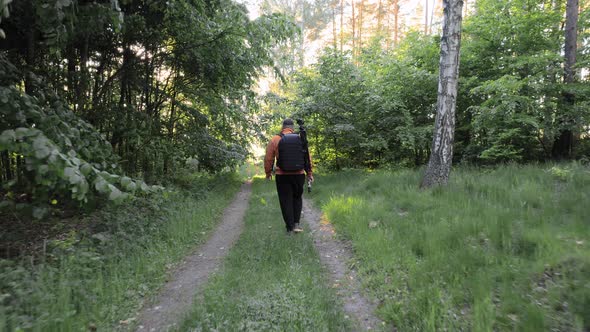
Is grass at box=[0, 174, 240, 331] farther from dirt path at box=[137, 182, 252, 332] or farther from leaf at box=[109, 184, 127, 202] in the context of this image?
leaf at box=[109, 184, 127, 202]

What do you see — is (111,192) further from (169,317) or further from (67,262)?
(67,262)

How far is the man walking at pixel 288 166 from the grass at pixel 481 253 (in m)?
1.03

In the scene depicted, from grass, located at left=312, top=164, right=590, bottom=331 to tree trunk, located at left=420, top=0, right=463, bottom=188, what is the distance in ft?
1.87

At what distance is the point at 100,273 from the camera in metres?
3.71

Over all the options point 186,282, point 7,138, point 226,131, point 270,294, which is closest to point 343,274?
point 270,294

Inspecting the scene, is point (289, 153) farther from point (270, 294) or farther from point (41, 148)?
point (41, 148)

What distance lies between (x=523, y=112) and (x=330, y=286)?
7979 mm

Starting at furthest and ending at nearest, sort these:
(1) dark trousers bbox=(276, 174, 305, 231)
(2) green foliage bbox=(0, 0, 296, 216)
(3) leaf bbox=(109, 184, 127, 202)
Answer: (1) dark trousers bbox=(276, 174, 305, 231) → (2) green foliage bbox=(0, 0, 296, 216) → (3) leaf bbox=(109, 184, 127, 202)

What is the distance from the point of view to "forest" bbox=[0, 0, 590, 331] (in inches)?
118

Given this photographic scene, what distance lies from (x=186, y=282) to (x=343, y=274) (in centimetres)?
211

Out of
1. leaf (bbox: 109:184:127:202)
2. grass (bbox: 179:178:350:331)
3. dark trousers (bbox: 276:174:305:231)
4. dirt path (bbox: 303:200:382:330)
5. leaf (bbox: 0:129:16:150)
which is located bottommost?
dirt path (bbox: 303:200:382:330)

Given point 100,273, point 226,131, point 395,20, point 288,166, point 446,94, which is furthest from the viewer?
point 395,20

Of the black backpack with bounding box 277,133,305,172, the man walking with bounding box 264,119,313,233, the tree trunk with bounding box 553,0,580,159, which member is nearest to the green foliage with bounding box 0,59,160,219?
the man walking with bounding box 264,119,313,233

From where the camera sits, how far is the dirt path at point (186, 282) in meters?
3.27
